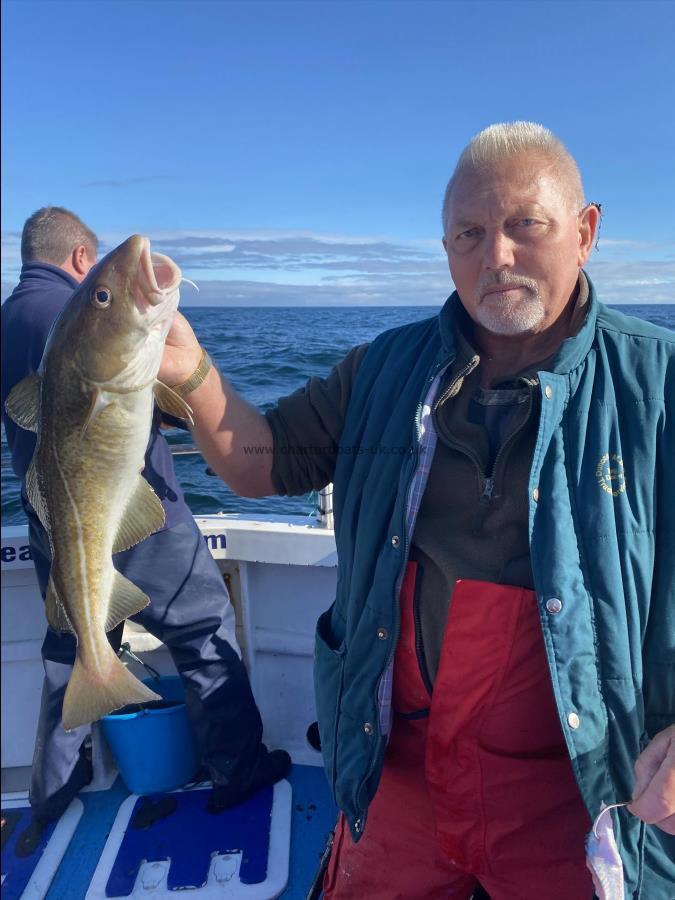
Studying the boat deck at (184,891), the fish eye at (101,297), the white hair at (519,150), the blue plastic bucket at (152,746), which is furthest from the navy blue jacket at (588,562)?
the blue plastic bucket at (152,746)

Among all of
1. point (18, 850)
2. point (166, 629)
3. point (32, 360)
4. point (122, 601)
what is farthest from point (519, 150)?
point (18, 850)

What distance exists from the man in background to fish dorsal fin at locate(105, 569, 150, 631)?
3.77 feet

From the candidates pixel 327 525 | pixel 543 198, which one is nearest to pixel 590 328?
pixel 543 198

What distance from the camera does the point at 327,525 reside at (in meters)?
3.60

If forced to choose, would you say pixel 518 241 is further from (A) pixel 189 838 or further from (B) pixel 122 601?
(A) pixel 189 838

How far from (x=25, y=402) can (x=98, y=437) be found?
0.86ft

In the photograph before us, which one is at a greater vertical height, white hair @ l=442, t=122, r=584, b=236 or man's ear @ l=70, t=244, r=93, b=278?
white hair @ l=442, t=122, r=584, b=236

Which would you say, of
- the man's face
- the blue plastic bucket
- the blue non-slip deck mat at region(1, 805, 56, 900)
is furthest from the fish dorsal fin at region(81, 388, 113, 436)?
the blue non-slip deck mat at region(1, 805, 56, 900)

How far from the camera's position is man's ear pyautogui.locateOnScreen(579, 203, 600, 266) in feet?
6.68

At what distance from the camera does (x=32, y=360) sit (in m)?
3.29

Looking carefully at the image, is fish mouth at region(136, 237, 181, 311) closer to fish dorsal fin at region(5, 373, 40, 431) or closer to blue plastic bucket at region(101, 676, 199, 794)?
fish dorsal fin at region(5, 373, 40, 431)

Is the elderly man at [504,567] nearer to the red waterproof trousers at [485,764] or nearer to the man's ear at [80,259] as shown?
the red waterproof trousers at [485,764]

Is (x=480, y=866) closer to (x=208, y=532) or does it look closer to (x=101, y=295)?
(x=101, y=295)

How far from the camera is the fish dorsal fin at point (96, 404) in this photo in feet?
5.97
